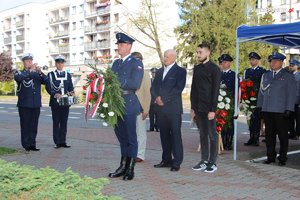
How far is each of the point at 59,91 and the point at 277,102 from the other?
460cm

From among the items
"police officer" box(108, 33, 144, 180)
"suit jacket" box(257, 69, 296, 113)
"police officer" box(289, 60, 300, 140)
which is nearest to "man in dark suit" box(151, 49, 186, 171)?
"police officer" box(108, 33, 144, 180)

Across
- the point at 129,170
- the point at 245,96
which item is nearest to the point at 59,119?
the point at 129,170

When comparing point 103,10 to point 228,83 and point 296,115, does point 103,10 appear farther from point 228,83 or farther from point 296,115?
point 228,83

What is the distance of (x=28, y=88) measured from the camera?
9.42 m

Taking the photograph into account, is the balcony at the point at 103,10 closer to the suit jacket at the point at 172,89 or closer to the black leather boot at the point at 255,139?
the black leather boot at the point at 255,139

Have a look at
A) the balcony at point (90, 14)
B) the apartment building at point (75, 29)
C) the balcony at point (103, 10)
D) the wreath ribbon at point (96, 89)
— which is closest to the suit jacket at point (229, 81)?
the wreath ribbon at point (96, 89)

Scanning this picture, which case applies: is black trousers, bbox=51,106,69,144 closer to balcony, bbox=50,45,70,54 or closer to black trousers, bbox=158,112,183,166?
black trousers, bbox=158,112,183,166

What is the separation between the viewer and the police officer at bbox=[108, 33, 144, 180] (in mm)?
6363

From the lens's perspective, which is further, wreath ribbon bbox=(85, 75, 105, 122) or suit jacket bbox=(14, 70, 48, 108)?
suit jacket bbox=(14, 70, 48, 108)

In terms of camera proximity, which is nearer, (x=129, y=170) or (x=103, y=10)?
(x=129, y=170)

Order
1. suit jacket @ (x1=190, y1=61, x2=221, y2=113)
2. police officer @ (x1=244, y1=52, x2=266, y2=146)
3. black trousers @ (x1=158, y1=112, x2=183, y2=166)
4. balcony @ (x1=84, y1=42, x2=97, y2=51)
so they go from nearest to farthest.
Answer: suit jacket @ (x1=190, y1=61, x2=221, y2=113) < black trousers @ (x1=158, y1=112, x2=183, y2=166) < police officer @ (x1=244, y1=52, x2=266, y2=146) < balcony @ (x1=84, y1=42, x2=97, y2=51)

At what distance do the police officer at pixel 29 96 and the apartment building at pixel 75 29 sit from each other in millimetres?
46645

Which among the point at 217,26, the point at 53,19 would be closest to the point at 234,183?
the point at 217,26

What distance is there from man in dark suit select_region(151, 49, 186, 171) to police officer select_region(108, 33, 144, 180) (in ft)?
2.37
